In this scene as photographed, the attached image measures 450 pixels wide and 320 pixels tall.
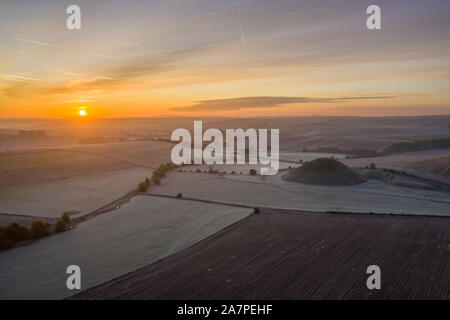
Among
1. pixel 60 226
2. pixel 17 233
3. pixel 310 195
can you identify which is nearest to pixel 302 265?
pixel 60 226

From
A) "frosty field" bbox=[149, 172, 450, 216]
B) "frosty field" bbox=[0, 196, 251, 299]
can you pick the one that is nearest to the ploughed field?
"frosty field" bbox=[0, 196, 251, 299]

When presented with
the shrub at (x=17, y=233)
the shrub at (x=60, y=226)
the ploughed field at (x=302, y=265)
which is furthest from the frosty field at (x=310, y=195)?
the shrub at (x=17, y=233)

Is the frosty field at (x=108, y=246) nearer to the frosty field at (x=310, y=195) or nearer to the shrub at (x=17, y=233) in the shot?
the shrub at (x=17, y=233)

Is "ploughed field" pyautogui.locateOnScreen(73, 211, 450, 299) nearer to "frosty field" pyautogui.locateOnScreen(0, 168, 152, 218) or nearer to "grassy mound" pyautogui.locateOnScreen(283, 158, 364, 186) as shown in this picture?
"frosty field" pyautogui.locateOnScreen(0, 168, 152, 218)

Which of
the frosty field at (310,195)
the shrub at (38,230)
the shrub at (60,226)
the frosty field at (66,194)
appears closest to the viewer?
the shrub at (38,230)

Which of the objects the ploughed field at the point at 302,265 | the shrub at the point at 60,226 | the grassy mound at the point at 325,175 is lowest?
the ploughed field at the point at 302,265

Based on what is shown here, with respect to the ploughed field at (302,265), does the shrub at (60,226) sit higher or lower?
higher
